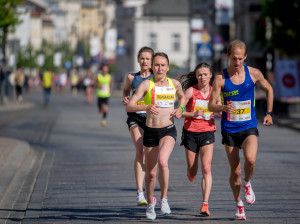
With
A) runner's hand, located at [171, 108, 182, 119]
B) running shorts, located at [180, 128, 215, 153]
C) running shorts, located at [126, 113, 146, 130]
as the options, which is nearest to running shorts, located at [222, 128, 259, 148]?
running shorts, located at [180, 128, 215, 153]

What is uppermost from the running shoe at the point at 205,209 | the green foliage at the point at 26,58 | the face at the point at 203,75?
the face at the point at 203,75

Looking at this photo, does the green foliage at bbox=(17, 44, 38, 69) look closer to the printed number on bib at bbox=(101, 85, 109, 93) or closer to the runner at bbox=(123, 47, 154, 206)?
the printed number on bib at bbox=(101, 85, 109, 93)

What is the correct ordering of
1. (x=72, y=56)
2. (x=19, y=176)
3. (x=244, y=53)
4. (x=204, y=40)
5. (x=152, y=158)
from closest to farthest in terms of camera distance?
(x=244, y=53) < (x=152, y=158) < (x=19, y=176) < (x=204, y=40) < (x=72, y=56)

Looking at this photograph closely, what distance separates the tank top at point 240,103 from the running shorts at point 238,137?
1.3 inches

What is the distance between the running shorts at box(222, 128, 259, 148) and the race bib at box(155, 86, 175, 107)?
0.64 meters

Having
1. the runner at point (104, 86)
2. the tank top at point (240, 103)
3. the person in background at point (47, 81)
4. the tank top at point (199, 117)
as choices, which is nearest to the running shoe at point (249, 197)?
the tank top at point (240, 103)

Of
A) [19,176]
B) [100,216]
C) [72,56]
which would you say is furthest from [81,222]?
[72,56]

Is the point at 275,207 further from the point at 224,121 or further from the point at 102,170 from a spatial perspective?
the point at 102,170

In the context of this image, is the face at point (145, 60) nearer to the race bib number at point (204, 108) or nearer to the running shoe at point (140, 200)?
the race bib number at point (204, 108)

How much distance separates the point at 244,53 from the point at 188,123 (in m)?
1.10

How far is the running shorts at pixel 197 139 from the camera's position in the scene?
8.27 meters

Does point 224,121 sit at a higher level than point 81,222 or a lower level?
higher

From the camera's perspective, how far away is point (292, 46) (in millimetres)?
29422

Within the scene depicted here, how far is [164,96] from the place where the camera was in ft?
26.5
